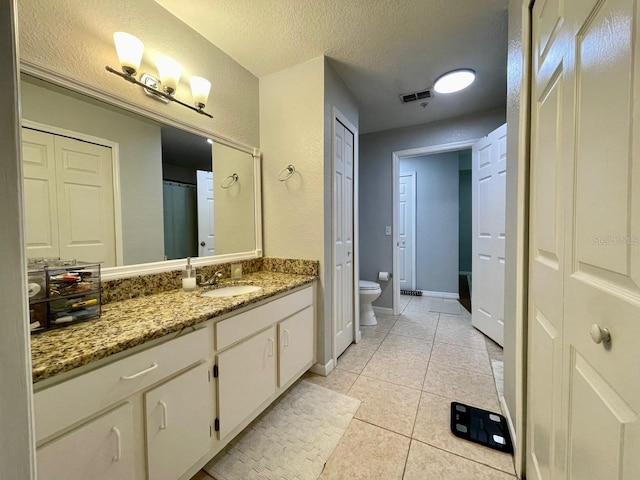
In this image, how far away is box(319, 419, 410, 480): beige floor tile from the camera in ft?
3.78

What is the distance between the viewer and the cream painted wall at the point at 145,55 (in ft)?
3.36

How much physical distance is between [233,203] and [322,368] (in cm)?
147

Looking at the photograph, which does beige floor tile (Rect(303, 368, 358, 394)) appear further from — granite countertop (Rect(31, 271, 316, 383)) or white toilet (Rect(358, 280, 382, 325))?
white toilet (Rect(358, 280, 382, 325))

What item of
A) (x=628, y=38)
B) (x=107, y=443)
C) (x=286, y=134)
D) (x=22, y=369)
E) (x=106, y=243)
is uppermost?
(x=286, y=134)

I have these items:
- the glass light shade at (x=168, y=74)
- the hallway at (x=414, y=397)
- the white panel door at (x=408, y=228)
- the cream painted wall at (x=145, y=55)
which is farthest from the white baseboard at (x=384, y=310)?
the glass light shade at (x=168, y=74)

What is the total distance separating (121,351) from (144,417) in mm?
279

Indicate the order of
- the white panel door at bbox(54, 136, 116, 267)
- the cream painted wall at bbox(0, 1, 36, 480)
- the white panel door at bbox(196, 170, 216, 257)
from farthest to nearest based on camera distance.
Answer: the white panel door at bbox(196, 170, 216, 257)
the white panel door at bbox(54, 136, 116, 267)
the cream painted wall at bbox(0, 1, 36, 480)

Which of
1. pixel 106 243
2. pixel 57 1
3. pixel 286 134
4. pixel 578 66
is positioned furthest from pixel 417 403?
pixel 57 1

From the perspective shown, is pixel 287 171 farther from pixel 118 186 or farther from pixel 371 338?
pixel 371 338

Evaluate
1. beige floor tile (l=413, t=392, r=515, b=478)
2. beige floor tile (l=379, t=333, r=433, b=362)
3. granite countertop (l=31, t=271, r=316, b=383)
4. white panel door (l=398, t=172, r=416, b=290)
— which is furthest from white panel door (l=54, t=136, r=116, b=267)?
white panel door (l=398, t=172, r=416, b=290)

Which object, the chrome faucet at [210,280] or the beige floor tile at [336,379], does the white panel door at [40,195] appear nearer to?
the chrome faucet at [210,280]

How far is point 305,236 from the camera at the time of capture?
1.95 metres

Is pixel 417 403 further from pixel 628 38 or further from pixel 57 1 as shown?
pixel 57 1

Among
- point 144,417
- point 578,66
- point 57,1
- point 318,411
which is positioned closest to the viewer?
point 578,66
